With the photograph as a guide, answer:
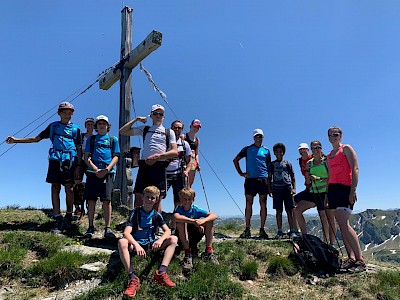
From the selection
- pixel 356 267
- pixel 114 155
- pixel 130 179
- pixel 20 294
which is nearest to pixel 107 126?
pixel 114 155

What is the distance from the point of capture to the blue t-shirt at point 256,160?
884 centimetres

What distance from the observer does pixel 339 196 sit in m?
6.46

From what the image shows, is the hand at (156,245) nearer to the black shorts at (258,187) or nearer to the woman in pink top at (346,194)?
the woman in pink top at (346,194)

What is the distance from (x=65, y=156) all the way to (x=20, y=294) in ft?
10.5

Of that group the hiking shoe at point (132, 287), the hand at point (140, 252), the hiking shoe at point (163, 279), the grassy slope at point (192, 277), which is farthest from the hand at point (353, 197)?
the hiking shoe at point (132, 287)

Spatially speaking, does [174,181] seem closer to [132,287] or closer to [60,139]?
[60,139]

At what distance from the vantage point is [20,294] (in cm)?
504

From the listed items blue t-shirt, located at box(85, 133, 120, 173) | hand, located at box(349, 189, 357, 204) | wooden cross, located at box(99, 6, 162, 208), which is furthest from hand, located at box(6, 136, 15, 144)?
hand, located at box(349, 189, 357, 204)

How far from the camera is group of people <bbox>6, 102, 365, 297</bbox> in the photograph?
225 inches

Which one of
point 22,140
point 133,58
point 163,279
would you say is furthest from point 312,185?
point 22,140

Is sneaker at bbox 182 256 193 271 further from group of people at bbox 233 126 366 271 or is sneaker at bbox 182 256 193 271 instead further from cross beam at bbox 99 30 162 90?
cross beam at bbox 99 30 162 90

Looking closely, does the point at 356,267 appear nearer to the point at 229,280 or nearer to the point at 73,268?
the point at 229,280

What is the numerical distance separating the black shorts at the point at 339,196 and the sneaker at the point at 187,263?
3.22 meters

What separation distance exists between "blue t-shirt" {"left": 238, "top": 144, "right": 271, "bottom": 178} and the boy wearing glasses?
3.03 metres
